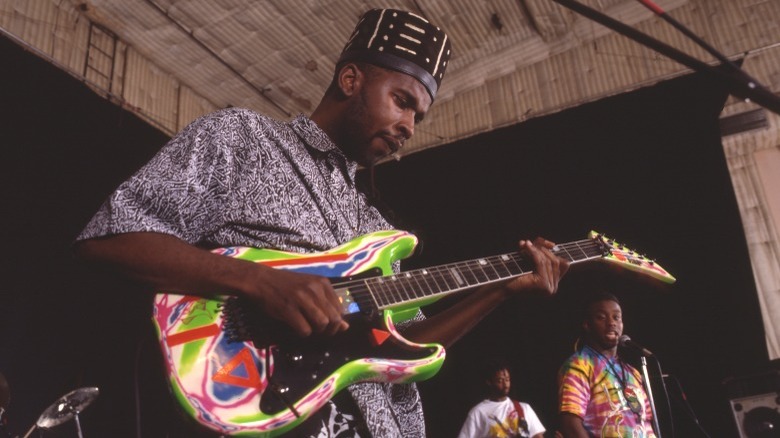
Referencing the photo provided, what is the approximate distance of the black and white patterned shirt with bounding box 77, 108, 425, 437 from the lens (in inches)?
54.3

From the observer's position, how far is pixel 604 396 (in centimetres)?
453

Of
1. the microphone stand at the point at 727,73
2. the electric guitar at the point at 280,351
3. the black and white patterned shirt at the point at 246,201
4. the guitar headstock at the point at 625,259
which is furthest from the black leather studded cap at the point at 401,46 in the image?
the guitar headstock at the point at 625,259

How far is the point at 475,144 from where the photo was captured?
622 cm

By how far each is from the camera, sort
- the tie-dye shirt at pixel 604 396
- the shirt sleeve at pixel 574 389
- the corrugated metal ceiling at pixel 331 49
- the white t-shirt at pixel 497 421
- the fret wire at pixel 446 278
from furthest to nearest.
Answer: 1. the white t-shirt at pixel 497 421
2. the corrugated metal ceiling at pixel 331 49
3. the shirt sleeve at pixel 574 389
4. the tie-dye shirt at pixel 604 396
5. the fret wire at pixel 446 278

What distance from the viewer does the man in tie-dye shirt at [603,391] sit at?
14.3 ft

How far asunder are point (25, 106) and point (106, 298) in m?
1.62

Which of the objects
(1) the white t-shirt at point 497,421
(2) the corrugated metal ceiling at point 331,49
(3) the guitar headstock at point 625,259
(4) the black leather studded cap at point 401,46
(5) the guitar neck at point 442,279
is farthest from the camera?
(1) the white t-shirt at point 497,421

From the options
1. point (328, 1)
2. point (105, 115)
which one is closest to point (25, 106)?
point (105, 115)

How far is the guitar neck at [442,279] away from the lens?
1606mm

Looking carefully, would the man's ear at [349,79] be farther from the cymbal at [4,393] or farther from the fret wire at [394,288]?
the cymbal at [4,393]

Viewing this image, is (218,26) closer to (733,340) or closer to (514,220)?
(514,220)

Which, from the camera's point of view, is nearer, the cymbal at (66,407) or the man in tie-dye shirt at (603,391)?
the cymbal at (66,407)

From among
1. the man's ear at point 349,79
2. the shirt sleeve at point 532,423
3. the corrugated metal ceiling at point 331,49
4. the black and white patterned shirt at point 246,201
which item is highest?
the corrugated metal ceiling at point 331,49

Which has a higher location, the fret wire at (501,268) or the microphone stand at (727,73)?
the microphone stand at (727,73)
